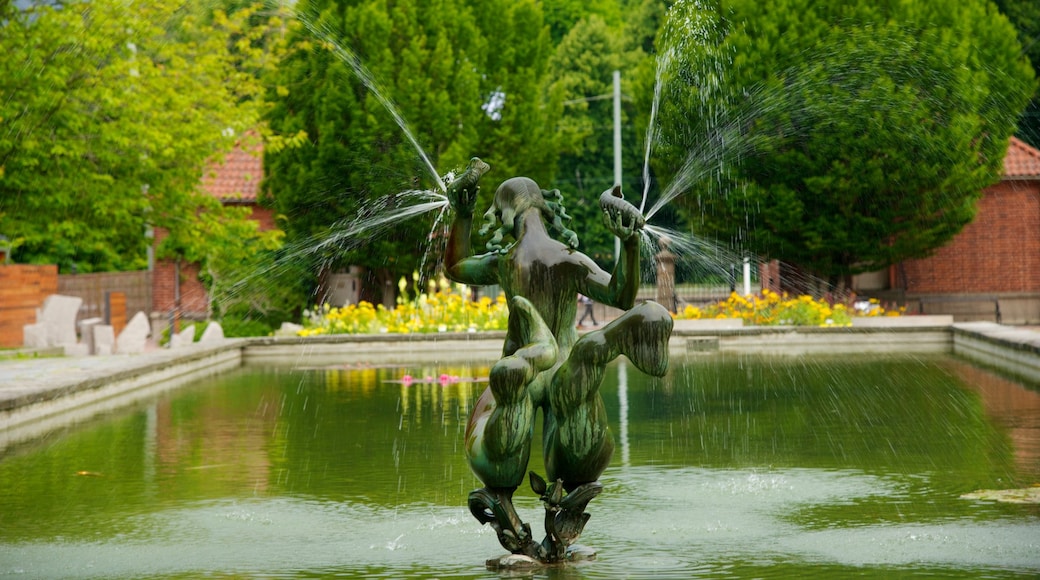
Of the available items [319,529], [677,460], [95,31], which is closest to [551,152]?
[95,31]

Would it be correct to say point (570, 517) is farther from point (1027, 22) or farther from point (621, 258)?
point (1027, 22)

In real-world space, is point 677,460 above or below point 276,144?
below

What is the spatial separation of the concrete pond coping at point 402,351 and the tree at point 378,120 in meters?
5.95

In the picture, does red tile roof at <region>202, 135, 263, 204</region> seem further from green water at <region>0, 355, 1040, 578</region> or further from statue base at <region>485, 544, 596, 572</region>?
statue base at <region>485, 544, 596, 572</region>

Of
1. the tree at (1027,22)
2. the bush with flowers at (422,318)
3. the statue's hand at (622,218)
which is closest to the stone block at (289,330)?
the bush with flowers at (422,318)

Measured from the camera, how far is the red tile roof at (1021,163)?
3825cm

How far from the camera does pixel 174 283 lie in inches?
1497

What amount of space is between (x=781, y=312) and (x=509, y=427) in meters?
23.9

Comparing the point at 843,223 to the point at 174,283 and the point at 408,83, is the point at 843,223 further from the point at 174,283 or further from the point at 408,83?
the point at 174,283

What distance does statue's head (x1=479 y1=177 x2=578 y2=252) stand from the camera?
769 centimetres

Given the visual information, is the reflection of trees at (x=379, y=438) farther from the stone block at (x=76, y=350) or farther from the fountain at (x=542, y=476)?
the stone block at (x=76, y=350)

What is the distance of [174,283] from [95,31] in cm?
1453

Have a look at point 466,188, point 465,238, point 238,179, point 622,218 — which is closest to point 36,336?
point 238,179

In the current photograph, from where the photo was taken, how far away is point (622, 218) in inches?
273
